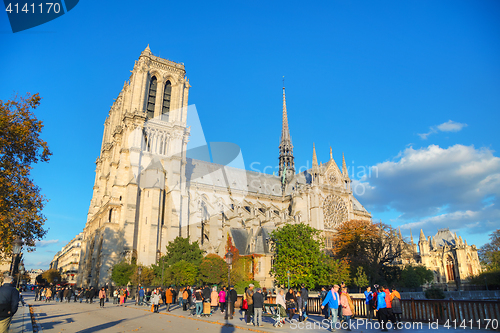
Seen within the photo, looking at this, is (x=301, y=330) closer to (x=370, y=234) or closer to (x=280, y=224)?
(x=370, y=234)

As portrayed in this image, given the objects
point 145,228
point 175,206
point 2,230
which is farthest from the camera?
point 175,206

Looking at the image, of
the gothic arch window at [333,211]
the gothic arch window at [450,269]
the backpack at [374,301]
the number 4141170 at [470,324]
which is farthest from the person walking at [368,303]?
the gothic arch window at [450,269]

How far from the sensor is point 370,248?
40.8 meters

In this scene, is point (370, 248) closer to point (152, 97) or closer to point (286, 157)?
point (286, 157)

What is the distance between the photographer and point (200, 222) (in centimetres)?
4306

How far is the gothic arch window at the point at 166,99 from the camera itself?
159 ft

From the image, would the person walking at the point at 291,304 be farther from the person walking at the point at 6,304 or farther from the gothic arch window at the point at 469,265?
the gothic arch window at the point at 469,265

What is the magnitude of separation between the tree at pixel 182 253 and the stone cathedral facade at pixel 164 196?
3.12 meters

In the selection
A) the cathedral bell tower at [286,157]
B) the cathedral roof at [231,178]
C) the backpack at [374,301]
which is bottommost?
the backpack at [374,301]

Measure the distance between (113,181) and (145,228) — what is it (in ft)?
31.5

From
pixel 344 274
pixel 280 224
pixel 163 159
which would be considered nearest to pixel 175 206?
pixel 163 159

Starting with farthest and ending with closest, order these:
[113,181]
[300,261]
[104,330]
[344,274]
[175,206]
Answer: 1. [113,181]
2. [175,206]
3. [344,274]
4. [300,261]
5. [104,330]

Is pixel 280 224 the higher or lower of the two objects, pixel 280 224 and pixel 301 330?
the higher

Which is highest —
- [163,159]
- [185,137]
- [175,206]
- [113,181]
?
[185,137]
